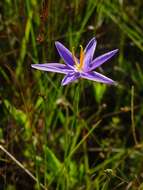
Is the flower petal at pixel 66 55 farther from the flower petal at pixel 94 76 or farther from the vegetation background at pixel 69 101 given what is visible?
the vegetation background at pixel 69 101

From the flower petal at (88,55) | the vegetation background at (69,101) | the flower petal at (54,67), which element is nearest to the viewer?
the flower petal at (54,67)

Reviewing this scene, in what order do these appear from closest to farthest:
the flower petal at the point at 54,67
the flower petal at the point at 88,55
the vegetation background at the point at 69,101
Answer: the flower petal at the point at 54,67
the flower petal at the point at 88,55
the vegetation background at the point at 69,101

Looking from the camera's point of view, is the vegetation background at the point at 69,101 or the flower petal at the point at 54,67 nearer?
the flower petal at the point at 54,67

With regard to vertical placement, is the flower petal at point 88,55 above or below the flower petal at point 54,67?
below

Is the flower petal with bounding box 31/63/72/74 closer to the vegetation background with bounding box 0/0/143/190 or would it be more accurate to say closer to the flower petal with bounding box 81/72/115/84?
the flower petal with bounding box 81/72/115/84

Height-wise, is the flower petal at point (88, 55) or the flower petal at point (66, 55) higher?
the flower petal at point (66, 55)

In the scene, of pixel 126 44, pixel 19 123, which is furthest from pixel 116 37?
pixel 19 123

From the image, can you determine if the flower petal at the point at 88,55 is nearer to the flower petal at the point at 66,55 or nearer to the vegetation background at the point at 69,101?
the flower petal at the point at 66,55

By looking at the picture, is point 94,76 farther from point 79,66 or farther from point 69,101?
point 69,101

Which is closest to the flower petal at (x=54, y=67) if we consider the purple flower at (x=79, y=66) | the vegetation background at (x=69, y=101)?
the purple flower at (x=79, y=66)

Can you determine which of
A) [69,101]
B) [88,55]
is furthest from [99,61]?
[69,101]
